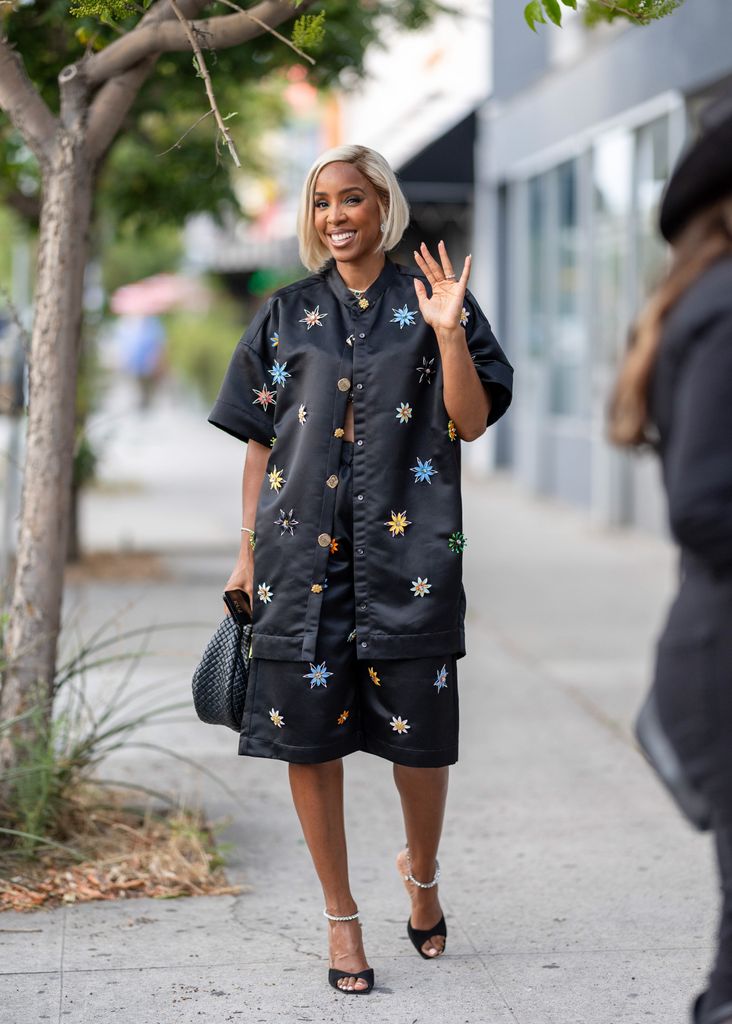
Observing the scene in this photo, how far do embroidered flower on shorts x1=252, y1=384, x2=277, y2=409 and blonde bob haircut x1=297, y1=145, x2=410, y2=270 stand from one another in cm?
35

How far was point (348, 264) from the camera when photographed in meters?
3.78

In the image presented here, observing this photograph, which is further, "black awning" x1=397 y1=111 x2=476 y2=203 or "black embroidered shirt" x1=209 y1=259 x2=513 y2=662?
"black awning" x1=397 y1=111 x2=476 y2=203

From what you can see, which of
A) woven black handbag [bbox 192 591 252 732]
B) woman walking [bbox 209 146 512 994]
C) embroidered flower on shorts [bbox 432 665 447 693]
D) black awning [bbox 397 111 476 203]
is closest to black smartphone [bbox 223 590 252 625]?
woven black handbag [bbox 192 591 252 732]

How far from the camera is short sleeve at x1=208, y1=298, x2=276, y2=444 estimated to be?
3779 millimetres

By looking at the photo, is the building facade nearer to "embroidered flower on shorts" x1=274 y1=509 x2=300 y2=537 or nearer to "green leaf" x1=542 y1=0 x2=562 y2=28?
"green leaf" x1=542 y1=0 x2=562 y2=28

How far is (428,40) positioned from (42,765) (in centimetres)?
1919

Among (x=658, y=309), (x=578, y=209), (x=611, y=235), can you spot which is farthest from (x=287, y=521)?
(x=578, y=209)

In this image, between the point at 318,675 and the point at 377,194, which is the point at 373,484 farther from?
the point at 377,194

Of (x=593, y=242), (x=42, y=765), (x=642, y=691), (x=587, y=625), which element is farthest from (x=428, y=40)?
(x=42, y=765)

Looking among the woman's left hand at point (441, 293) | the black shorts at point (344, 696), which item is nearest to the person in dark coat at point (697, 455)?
the woman's left hand at point (441, 293)

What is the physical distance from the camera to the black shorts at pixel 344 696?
12.0ft

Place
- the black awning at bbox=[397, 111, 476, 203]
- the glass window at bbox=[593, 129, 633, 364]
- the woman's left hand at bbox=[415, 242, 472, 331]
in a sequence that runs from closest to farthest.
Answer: the woman's left hand at bbox=[415, 242, 472, 331] < the glass window at bbox=[593, 129, 633, 364] < the black awning at bbox=[397, 111, 476, 203]

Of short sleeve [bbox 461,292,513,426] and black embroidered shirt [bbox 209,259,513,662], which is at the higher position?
short sleeve [bbox 461,292,513,426]

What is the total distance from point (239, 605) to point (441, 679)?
0.53 metres
